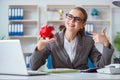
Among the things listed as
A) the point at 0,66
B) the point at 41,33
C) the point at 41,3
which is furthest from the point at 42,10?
the point at 0,66

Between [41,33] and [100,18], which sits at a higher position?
[41,33]

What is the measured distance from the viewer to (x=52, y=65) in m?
2.24

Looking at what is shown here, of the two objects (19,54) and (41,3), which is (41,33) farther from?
(41,3)

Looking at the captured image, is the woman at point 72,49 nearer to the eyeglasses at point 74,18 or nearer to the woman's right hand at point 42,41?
the eyeglasses at point 74,18

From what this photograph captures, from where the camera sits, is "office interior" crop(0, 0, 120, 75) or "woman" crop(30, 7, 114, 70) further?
"office interior" crop(0, 0, 120, 75)

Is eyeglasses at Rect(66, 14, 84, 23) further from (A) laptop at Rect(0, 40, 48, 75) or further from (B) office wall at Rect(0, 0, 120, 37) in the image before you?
(B) office wall at Rect(0, 0, 120, 37)

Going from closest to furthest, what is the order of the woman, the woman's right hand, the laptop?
the laptop → the woman's right hand → the woman

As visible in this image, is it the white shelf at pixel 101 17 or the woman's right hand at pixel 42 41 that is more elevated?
the woman's right hand at pixel 42 41

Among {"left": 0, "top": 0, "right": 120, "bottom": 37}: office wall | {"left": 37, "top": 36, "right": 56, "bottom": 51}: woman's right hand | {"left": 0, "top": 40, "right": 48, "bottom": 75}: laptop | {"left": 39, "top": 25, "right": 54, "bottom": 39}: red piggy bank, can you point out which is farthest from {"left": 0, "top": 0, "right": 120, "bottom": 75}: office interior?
{"left": 0, "top": 40, "right": 48, "bottom": 75}: laptop

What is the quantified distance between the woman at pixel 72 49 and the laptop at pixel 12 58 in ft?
2.31

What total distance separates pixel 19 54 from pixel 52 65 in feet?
3.21

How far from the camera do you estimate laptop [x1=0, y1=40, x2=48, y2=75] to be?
1287 mm

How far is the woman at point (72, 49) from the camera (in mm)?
2141

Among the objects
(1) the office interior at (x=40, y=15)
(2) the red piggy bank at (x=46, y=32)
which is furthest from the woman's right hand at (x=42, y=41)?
(1) the office interior at (x=40, y=15)
